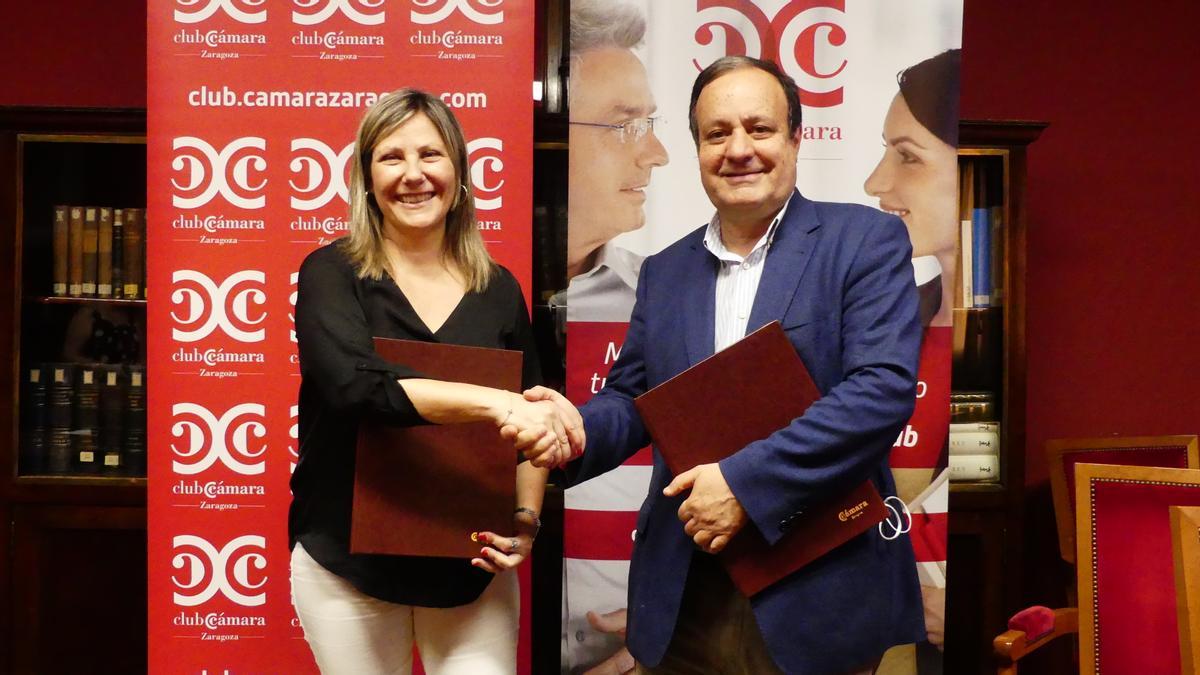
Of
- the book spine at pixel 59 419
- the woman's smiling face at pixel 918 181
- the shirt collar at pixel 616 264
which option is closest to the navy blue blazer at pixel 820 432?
the shirt collar at pixel 616 264

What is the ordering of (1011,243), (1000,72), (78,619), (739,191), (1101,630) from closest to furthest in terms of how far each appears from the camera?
1. (739,191)
2. (1101,630)
3. (1011,243)
4. (78,619)
5. (1000,72)

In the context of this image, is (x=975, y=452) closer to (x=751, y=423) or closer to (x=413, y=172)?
(x=751, y=423)

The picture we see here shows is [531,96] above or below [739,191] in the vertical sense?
above

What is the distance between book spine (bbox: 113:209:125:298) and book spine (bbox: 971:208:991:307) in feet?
9.13

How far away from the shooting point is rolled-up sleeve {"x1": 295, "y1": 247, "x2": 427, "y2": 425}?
1.63 meters

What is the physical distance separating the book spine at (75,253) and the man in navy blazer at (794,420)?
6.99 ft

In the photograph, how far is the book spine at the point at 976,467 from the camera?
10.4ft

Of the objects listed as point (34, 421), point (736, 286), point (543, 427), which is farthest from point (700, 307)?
point (34, 421)

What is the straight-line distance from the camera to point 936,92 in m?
2.62

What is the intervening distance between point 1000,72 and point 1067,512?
1608 mm

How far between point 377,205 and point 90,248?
5.92 feet

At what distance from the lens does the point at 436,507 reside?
1.76 m

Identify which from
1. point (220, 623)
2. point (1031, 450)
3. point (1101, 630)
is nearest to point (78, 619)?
point (220, 623)

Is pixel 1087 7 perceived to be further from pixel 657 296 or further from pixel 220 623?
pixel 220 623
